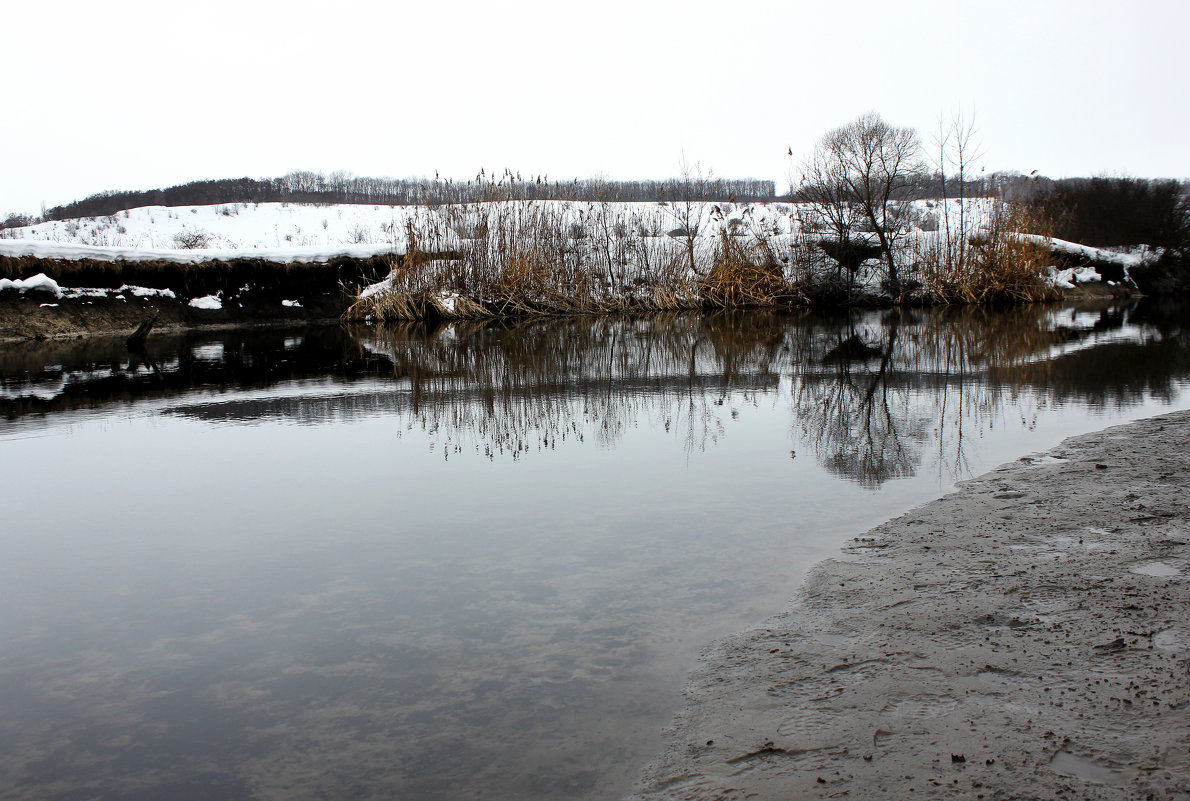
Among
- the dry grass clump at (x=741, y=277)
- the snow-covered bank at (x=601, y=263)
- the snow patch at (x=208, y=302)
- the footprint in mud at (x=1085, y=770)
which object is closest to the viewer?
the footprint in mud at (x=1085, y=770)

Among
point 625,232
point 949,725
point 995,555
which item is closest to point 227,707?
point 949,725

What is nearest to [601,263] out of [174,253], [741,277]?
[741,277]

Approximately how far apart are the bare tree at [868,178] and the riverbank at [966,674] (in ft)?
72.5

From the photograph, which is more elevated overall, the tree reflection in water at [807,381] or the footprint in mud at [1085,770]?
the tree reflection in water at [807,381]

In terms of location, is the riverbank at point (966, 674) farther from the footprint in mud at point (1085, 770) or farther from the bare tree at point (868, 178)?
the bare tree at point (868, 178)

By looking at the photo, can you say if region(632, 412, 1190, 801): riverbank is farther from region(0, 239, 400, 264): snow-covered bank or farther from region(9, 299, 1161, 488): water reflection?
region(0, 239, 400, 264): snow-covered bank

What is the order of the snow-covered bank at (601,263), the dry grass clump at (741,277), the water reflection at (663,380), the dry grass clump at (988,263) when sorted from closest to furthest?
1. the water reflection at (663,380)
2. the snow-covered bank at (601,263)
3. the dry grass clump at (741,277)
4. the dry grass clump at (988,263)

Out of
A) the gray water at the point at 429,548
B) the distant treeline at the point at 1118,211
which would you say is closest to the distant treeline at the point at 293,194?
the distant treeline at the point at 1118,211

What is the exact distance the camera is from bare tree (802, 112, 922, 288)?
24.3 m

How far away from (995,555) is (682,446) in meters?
2.82

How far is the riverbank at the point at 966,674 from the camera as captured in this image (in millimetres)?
2014

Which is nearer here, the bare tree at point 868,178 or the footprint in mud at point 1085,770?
the footprint in mud at point 1085,770

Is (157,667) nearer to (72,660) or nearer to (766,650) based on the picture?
(72,660)

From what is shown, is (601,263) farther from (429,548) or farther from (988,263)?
(429,548)
